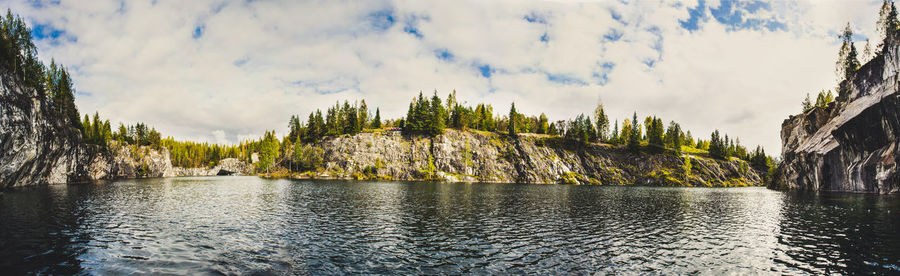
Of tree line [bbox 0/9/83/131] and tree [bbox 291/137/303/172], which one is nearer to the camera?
tree line [bbox 0/9/83/131]

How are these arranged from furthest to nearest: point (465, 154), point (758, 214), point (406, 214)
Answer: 1. point (465, 154)
2. point (758, 214)
3. point (406, 214)

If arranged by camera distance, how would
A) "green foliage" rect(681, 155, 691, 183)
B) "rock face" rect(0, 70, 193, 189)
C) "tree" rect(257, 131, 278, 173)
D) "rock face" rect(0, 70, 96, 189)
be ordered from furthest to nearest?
"tree" rect(257, 131, 278, 173) < "green foliage" rect(681, 155, 691, 183) < "rock face" rect(0, 70, 193, 189) < "rock face" rect(0, 70, 96, 189)

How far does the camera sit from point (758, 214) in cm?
4650

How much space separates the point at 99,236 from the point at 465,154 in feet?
412

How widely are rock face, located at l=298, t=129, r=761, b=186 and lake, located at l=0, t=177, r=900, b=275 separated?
3777 inches

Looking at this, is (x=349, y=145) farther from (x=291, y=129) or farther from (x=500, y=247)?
Answer: (x=500, y=247)

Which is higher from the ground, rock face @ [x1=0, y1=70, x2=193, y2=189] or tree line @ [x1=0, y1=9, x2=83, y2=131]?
tree line @ [x1=0, y1=9, x2=83, y2=131]

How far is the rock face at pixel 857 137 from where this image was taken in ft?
211

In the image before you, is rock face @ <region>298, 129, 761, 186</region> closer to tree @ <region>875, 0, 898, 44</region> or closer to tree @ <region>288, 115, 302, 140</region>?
tree @ <region>288, 115, 302, 140</region>

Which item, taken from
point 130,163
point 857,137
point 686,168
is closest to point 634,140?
point 686,168

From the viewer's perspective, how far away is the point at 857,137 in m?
73.8

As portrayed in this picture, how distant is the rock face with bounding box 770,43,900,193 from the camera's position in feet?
211

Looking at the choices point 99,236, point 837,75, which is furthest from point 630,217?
point 837,75

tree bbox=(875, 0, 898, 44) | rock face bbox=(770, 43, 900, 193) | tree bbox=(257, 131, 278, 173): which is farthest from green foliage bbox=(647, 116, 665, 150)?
tree bbox=(257, 131, 278, 173)
